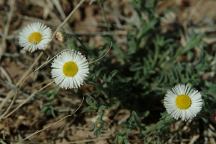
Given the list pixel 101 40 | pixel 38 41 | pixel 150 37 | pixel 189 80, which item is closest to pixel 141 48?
pixel 150 37

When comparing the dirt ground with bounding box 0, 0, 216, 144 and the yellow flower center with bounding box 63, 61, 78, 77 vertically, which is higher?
the dirt ground with bounding box 0, 0, 216, 144

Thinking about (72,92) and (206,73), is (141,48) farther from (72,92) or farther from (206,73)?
(72,92)

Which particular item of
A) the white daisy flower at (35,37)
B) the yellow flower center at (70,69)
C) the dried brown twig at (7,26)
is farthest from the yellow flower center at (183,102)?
the dried brown twig at (7,26)

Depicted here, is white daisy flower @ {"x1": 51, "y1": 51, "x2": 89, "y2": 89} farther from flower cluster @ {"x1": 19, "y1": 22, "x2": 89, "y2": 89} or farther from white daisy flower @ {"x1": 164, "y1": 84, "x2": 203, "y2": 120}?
white daisy flower @ {"x1": 164, "y1": 84, "x2": 203, "y2": 120}

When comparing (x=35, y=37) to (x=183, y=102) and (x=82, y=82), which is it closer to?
(x=82, y=82)

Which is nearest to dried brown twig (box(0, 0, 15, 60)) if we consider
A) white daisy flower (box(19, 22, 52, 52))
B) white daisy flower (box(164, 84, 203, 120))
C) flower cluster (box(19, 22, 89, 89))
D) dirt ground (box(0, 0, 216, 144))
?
dirt ground (box(0, 0, 216, 144))

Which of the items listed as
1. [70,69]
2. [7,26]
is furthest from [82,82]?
[7,26]

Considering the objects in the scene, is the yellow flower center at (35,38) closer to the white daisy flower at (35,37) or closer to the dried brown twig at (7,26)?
the white daisy flower at (35,37)
